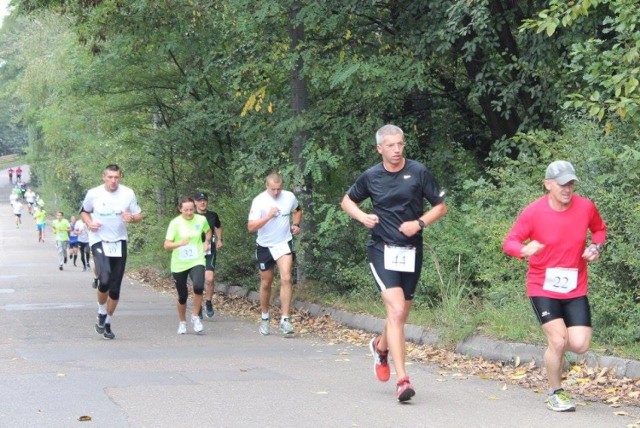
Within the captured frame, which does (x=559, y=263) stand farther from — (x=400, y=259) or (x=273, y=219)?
(x=273, y=219)

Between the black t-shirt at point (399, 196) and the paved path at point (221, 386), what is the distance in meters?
1.28

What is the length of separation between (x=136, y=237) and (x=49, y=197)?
2271 inches

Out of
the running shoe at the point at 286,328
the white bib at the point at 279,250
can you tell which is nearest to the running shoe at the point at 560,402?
the running shoe at the point at 286,328

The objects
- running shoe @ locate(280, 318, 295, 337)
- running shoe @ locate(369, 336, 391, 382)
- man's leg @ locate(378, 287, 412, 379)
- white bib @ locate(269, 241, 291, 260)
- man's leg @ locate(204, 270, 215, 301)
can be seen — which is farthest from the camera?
man's leg @ locate(204, 270, 215, 301)

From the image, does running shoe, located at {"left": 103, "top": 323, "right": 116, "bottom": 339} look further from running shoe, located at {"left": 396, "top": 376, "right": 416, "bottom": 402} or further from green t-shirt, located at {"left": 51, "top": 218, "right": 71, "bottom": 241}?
green t-shirt, located at {"left": 51, "top": 218, "right": 71, "bottom": 241}

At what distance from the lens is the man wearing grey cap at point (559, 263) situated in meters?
7.82

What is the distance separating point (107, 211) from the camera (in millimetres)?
13062

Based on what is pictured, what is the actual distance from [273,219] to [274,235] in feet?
0.66

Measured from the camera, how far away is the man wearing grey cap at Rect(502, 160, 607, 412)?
7.82 meters

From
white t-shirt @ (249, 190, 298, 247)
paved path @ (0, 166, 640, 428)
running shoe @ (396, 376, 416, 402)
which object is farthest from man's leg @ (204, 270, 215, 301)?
running shoe @ (396, 376, 416, 402)

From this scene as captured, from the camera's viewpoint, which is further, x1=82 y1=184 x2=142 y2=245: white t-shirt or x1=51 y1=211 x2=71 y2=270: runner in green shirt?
x1=51 y1=211 x2=71 y2=270: runner in green shirt

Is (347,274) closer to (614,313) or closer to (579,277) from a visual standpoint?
(614,313)

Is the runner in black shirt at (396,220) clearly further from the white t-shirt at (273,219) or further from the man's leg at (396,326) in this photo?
the white t-shirt at (273,219)

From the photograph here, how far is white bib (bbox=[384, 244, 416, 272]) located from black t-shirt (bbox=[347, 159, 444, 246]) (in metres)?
0.05
